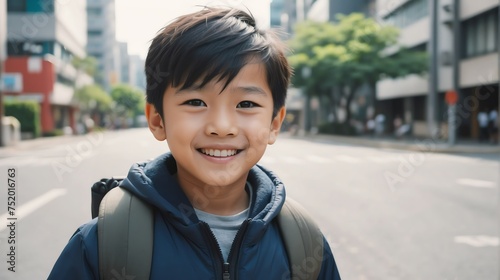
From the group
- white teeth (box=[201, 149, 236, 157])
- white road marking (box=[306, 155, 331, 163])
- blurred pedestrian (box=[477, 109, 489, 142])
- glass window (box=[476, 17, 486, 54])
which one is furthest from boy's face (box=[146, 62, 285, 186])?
glass window (box=[476, 17, 486, 54])

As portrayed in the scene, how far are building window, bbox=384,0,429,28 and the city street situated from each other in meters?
21.4

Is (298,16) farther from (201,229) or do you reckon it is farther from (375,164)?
(201,229)

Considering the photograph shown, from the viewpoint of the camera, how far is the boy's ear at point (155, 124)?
173 cm

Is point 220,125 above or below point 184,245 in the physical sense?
above

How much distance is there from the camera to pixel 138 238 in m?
1.51

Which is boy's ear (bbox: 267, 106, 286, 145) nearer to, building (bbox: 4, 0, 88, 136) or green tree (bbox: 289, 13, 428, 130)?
building (bbox: 4, 0, 88, 136)

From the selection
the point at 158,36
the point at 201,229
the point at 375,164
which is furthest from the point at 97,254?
the point at 375,164

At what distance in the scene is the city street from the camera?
5207mm

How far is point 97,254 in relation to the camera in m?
1.48

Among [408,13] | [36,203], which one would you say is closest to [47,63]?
[408,13]

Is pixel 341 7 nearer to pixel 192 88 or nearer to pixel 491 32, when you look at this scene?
pixel 491 32

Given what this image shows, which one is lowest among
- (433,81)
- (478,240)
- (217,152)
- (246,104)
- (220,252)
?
(478,240)

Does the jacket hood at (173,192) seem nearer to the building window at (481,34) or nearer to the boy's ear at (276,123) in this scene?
the boy's ear at (276,123)

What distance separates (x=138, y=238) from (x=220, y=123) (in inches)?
14.8
